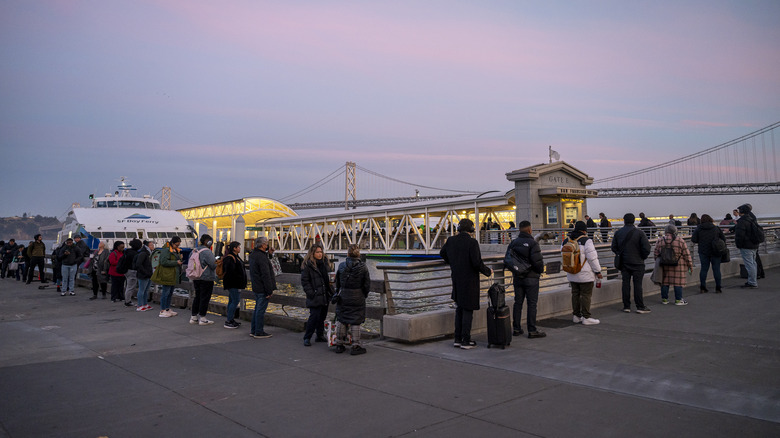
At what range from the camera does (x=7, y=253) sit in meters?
26.0

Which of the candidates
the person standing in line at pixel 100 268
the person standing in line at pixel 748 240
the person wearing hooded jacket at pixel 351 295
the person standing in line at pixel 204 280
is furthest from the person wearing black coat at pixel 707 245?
the person standing in line at pixel 100 268

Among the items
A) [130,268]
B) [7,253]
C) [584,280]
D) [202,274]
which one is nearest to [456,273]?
[584,280]

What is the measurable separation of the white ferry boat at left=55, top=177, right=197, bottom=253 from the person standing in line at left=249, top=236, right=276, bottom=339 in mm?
14730

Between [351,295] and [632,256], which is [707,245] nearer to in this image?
[632,256]

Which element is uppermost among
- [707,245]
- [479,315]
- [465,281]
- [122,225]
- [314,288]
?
[122,225]

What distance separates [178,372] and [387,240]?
31.6m

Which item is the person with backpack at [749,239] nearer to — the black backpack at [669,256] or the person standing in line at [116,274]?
the black backpack at [669,256]

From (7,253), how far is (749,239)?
31.0 m

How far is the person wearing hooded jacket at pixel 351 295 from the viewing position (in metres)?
7.53

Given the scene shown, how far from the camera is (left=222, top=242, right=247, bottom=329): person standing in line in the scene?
9.96 metres

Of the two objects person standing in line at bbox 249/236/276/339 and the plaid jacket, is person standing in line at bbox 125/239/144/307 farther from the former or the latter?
the plaid jacket

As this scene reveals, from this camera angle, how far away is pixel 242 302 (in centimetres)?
1109

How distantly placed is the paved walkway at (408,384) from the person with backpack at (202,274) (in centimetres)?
129

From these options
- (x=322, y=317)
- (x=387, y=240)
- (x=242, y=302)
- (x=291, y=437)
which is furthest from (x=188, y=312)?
(x=387, y=240)
